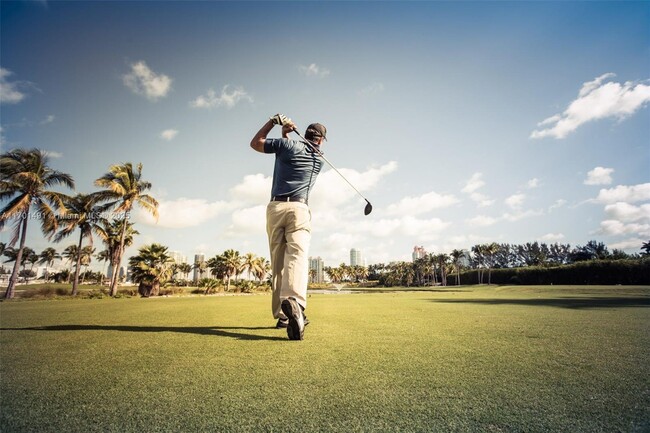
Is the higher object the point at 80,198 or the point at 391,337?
the point at 80,198

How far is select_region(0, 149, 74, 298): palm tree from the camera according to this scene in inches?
805

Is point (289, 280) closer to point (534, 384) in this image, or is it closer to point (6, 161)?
point (534, 384)

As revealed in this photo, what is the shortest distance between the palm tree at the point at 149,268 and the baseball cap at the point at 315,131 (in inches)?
1145

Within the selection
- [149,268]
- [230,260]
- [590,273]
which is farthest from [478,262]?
[149,268]

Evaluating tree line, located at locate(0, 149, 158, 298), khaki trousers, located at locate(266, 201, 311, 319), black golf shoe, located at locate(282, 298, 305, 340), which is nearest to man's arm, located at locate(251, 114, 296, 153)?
khaki trousers, located at locate(266, 201, 311, 319)

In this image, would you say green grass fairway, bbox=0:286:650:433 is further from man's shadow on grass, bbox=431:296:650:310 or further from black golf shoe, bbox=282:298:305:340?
man's shadow on grass, bbox=431:296:650:310

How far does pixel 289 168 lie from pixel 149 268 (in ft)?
96.3

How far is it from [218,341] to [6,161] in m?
27.1

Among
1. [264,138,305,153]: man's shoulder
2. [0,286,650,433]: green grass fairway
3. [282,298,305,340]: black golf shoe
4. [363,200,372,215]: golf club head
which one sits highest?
[264,138,305,153]: man's shoulder

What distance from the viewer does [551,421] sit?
1.36 metres

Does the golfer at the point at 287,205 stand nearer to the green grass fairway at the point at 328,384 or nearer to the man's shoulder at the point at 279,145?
the man's shoulder at the point at 279,145

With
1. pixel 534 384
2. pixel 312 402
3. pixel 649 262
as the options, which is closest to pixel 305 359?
pixel 312 402

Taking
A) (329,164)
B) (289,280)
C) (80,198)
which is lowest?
(289,280)

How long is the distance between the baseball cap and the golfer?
0.30 metres
